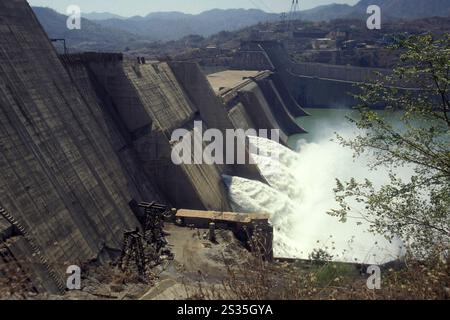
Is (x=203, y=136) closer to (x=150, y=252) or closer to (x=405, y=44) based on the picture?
(x=150, y=252)

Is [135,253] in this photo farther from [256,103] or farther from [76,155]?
[256,103]

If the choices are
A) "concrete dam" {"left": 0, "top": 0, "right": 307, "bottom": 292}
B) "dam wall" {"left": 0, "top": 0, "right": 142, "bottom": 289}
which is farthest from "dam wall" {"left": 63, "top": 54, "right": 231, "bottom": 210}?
"dam wall" {"left": 0, "top": 0, "right": 142, "bottom": 289}

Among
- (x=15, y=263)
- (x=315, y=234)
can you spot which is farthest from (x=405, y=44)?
(x=315, y=234)

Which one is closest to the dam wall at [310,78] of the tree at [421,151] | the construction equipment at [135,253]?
the construction equipment at [135,253]

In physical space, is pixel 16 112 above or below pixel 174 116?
above

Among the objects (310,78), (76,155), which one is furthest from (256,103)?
(76,155)
